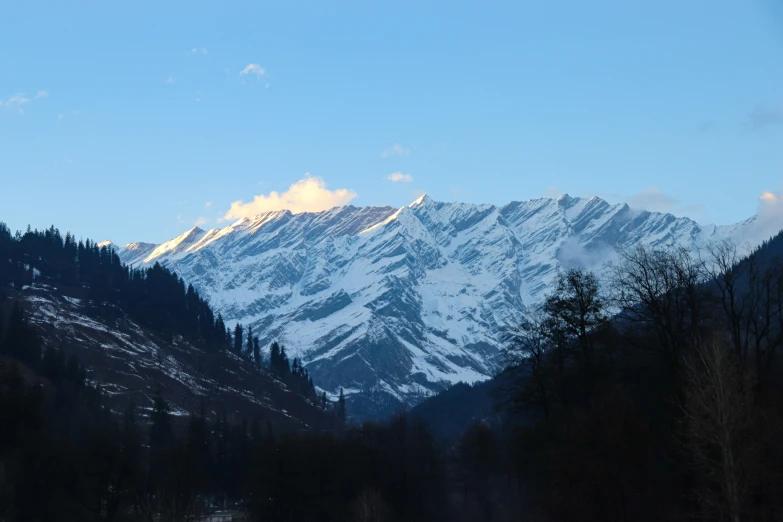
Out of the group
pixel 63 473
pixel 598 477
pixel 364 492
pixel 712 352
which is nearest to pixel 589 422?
pixel 598 477

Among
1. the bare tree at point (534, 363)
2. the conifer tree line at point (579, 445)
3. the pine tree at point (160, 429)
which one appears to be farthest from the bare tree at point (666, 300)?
the pine tree at point (160, 429)

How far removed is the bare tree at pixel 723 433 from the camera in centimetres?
3322

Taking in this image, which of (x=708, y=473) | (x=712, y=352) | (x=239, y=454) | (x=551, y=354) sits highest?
(x=239, y=454)

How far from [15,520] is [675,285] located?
48.2 m

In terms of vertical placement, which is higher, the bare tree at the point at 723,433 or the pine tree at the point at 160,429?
the pine tree at the point at 160,429

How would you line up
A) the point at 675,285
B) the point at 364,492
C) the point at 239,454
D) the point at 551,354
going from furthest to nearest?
the point at 239,454 → the point at 364,492 → the point at 551,354 → the point at 675,285

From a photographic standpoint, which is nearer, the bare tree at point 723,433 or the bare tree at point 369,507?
the bare tree at point 723,433

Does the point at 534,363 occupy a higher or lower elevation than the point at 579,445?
higher

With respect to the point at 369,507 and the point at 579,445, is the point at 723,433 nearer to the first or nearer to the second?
the point at 579,445

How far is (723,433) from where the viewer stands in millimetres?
33844

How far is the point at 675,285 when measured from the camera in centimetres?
5047

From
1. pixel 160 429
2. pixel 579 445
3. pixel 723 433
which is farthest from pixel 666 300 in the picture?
pixel 160 429

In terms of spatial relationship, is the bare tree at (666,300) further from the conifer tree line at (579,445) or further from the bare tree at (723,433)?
the bare tree at (723,433)

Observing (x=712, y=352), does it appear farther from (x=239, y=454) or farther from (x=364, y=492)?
(x=239, y=454)
